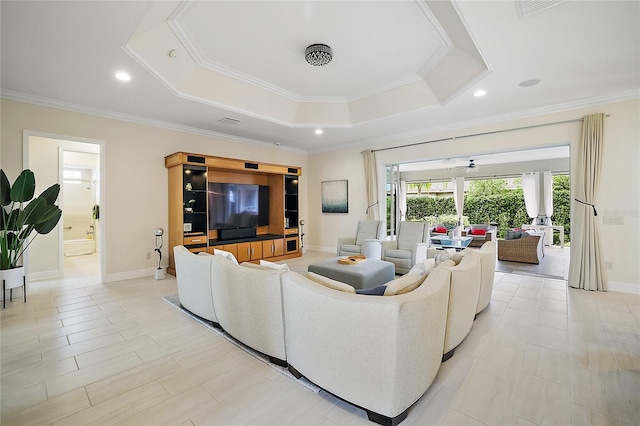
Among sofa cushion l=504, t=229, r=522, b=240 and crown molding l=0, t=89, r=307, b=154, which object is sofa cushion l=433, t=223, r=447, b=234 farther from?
crown molding l=0, t=89, r=307, b=154

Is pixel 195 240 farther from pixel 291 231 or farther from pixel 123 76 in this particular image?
pixel 123 76

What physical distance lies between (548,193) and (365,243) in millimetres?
7851

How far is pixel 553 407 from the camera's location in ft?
5.95

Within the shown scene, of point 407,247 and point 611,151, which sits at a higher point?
point 611,151

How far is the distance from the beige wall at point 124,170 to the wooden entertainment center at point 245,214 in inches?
11.9

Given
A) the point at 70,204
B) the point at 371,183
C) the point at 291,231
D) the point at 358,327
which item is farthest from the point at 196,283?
the point at 70,204

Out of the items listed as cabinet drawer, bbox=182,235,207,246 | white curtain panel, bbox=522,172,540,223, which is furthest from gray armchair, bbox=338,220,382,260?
white curtain panel, bbox=522,172,540,223

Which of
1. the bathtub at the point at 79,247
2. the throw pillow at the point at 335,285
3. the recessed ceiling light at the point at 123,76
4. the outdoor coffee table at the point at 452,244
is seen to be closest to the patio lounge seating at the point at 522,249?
the outdoor coffee table at the point at 452,244

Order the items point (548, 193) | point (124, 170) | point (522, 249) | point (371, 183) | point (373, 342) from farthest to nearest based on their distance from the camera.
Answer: point (548, 193) → point (371, 183) → point (522, 249) → point (124, 170) → point (373, 342)

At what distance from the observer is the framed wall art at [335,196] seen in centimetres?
748

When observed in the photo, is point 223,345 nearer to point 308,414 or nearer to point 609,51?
point 308,414

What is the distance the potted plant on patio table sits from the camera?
11.6ft

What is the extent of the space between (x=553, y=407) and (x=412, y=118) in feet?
15.2

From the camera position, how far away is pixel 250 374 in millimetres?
2207
